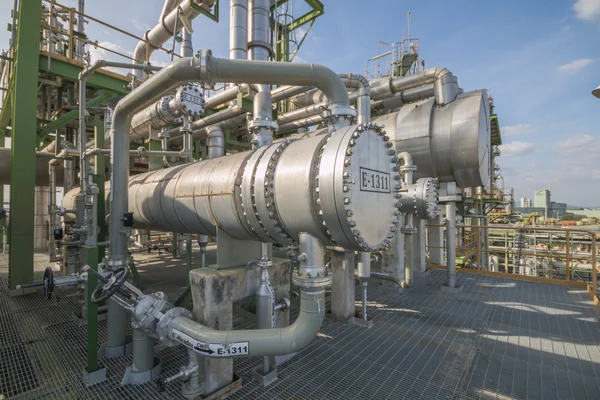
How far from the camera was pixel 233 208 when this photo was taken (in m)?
2.52

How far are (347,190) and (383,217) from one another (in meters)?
0.58

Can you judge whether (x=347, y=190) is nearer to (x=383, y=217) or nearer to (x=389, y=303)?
(x=383, y=217)

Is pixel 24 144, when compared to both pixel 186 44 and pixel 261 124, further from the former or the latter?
pixel 261 124

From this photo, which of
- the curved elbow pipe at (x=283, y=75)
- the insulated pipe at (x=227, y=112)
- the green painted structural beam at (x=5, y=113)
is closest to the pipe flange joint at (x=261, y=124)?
the curved elbow pipe at (x=283, y=75)

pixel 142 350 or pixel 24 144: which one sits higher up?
pixel 24 144

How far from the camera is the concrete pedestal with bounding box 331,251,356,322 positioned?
4.46 m

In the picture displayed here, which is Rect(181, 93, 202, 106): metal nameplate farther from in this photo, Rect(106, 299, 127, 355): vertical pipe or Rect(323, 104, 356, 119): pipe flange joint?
Rect(106, 299, 127, 355): vertical pipe

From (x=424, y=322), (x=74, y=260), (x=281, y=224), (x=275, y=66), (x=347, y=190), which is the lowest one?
(x=424, y=322)

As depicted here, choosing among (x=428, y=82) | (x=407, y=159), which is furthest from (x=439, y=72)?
(x=407, y=159)

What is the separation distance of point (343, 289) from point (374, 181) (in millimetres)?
2857

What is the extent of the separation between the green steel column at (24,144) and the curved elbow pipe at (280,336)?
19.7 ft

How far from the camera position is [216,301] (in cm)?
259

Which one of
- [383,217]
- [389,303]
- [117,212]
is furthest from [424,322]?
[117,212]

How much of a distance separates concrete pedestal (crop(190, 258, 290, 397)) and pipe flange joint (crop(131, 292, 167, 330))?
305mm
